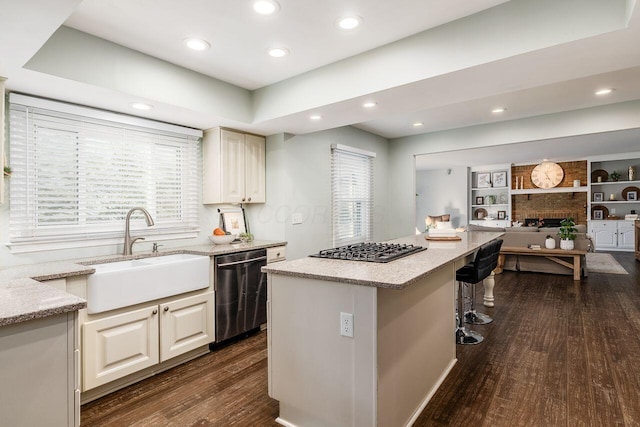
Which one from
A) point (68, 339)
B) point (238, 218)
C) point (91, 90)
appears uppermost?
point (91, 90)

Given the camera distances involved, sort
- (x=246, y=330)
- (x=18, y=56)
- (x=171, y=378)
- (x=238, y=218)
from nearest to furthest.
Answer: (x=18, y=56)
(x=171, y=378)
(x=246, y=330)
(x=238, y=218)

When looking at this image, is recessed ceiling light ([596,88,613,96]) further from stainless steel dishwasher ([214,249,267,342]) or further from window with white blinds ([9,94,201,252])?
window with white blinds ([9,94,201,252])

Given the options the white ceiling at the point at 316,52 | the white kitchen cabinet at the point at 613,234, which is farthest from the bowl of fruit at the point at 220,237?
the white kitchen cabinet at the point at 613,234

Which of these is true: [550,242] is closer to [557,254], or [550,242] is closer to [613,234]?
[557,254]

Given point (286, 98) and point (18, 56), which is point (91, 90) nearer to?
point (18, 56)

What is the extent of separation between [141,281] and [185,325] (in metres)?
0.56

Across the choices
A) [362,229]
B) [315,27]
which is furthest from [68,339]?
[362,229]

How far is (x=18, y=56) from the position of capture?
6.23 feet

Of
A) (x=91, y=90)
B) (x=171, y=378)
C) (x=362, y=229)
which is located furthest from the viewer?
(x=362, y=229)

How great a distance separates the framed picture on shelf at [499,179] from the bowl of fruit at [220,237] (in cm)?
983

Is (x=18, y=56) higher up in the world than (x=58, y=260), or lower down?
higher up

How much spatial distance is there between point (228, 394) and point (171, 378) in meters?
0.56

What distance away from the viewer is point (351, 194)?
5.09m

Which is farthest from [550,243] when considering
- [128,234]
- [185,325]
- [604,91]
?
[128,234]
